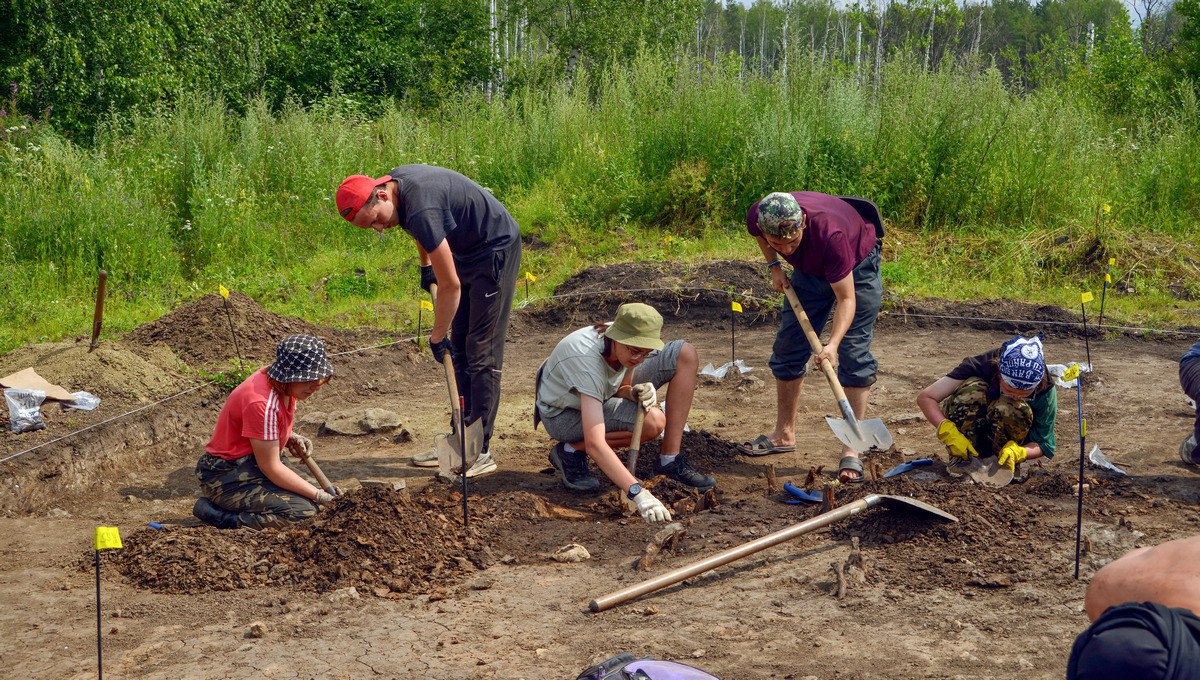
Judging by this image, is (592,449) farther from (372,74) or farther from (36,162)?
(372,74)

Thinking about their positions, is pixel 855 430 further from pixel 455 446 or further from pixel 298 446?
pixel 298 446

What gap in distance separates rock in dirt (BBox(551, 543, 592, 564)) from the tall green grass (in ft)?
15.7

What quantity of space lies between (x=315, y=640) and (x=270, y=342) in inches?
174

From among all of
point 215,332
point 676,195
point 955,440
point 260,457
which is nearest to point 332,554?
point 260,457

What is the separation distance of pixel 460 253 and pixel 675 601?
2.32 metres

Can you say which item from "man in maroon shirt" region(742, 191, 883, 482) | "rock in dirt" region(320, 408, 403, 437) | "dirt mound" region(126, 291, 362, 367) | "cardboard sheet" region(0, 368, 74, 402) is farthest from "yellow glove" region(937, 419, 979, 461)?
"cardboard sheet" region(0, 368, 74, 402)

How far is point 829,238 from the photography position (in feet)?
16.2

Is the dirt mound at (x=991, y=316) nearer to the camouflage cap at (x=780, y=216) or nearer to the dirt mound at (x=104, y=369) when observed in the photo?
the camouflage cap at (x=780, y=216)

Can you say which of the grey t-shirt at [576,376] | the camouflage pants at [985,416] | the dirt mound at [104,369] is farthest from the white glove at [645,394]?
the dirt mound at [104,369]

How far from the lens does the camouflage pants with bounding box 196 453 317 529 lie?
478 cm

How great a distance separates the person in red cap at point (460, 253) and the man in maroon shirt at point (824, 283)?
141cm

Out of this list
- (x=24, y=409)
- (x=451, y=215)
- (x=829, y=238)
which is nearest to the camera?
(x=829, y=238)

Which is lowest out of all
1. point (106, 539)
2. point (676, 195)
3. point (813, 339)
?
point (106, 539)

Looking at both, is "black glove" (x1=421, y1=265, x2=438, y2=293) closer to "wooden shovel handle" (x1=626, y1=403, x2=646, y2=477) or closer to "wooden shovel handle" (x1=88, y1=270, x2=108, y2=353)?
"wooden shovel handle" (x1=626, y1=403, x2=646, y2=477)
